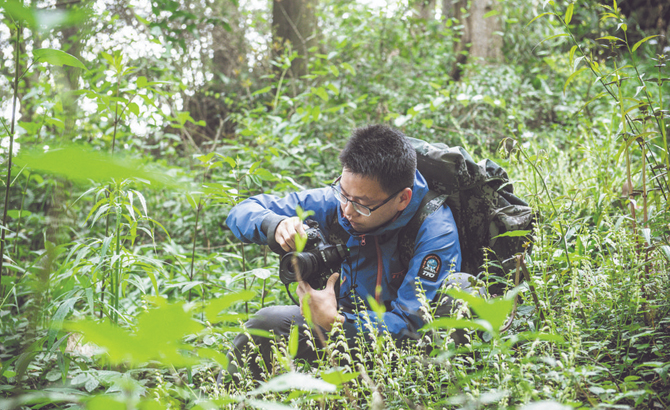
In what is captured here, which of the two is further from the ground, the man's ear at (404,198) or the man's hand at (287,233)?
the man's ear at (404,198)

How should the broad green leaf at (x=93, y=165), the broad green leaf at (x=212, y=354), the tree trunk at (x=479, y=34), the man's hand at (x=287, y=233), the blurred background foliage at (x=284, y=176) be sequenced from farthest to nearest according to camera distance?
the tree trunk at (x=479, y=34) < the man's hand at (x=287, y=233) < the blurred background foliage at (x=284, y=176) < the broad green leaf at (x=212, y=354) < the broad green leaf at (x=93, y=165)

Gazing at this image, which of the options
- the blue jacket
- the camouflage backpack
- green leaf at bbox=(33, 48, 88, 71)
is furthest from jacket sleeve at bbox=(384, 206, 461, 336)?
green leaf at bbox=(33, 48, 88, 71)

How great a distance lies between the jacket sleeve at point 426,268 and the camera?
1924 mm

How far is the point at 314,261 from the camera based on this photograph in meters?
2.02

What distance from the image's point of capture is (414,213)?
91.6 inches

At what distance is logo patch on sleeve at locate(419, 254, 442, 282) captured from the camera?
6.61 feet

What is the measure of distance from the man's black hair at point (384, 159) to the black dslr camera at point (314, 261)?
404 mm

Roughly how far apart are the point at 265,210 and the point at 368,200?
0.63 m

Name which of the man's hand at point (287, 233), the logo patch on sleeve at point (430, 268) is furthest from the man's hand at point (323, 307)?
the logo patch on sleeve at point (430, 268)

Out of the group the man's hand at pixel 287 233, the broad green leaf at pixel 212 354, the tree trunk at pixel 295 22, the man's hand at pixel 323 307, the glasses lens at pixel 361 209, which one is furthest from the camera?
the tree trunk at pixel 295 22

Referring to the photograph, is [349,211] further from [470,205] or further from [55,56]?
[55,56]

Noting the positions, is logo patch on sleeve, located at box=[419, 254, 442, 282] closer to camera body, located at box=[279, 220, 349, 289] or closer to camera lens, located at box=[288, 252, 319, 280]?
camera body, located at box=[279, 220, 349, 289]

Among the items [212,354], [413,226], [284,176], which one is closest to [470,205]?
[413,226]

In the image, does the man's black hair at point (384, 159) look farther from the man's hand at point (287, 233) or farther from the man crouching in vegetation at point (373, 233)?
the man's hand at point (287, 233)
